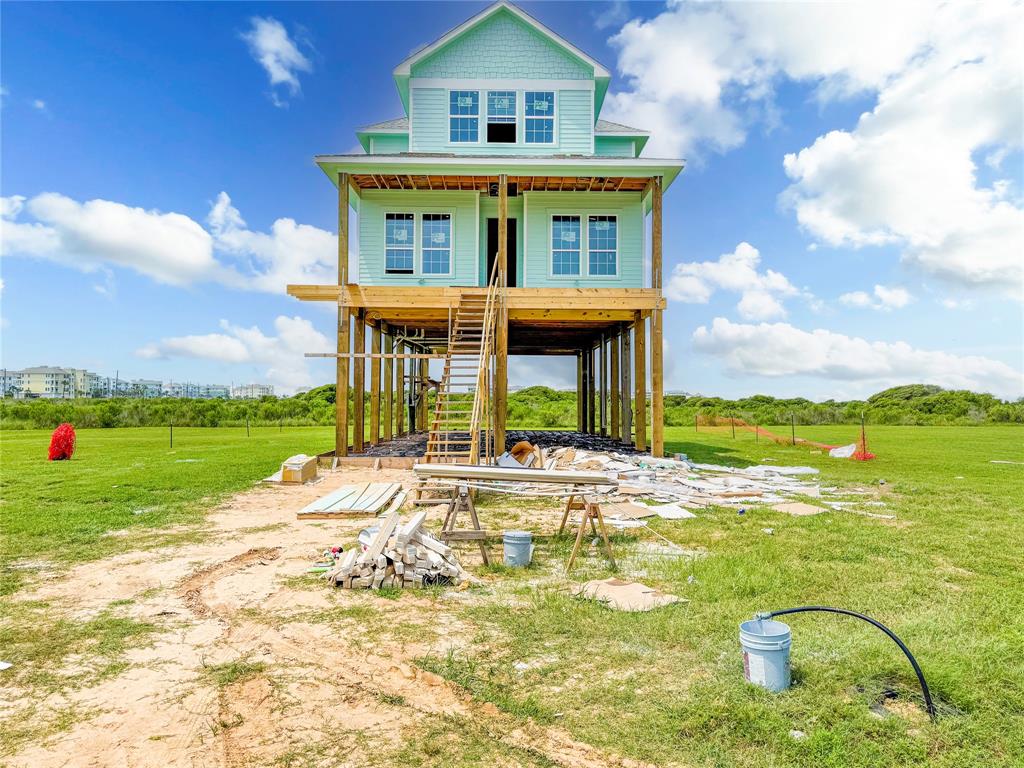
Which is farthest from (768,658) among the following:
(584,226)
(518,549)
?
(584,226)

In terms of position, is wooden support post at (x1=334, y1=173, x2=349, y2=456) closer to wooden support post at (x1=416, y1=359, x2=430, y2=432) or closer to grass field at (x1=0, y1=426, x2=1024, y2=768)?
grass field at (x1=0, y1=426, x2=1024, y2=768)

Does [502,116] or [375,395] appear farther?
[375,395]

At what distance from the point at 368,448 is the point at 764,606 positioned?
583 inches

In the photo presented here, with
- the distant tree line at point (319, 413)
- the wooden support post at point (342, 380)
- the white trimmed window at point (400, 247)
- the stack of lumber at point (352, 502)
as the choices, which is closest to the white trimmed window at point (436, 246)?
the white trimmed window at point (400, 247)

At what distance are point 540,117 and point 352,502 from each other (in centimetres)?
1280

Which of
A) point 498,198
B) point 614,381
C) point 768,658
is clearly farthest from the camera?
point 614,381

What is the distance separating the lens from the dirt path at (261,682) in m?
3.56

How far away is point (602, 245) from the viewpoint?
17812 mm

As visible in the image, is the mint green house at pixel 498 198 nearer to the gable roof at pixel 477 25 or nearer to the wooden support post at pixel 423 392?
the gable roof at pixel 477 25

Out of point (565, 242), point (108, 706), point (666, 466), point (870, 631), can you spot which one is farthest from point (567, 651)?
point (565, 242)

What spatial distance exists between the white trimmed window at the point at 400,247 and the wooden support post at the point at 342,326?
4.94 feet

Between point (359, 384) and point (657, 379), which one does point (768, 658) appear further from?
point (359, 384)

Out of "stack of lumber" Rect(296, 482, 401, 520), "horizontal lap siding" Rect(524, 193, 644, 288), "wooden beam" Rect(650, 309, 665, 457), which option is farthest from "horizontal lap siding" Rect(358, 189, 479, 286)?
"stack of lumber" Rect(296, 482, 401, 520)

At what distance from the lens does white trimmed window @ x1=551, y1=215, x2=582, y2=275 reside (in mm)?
17719
